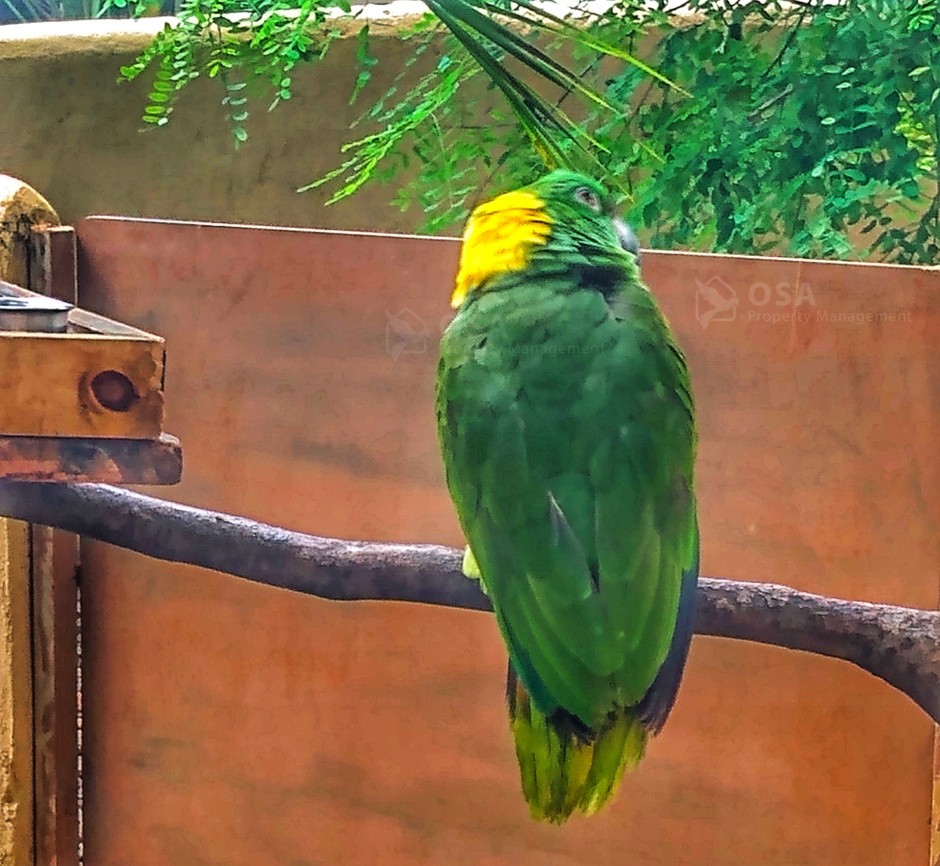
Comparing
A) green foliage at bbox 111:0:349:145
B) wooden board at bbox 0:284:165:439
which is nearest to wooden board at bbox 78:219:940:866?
green foliage at bbox 111:0:349:145

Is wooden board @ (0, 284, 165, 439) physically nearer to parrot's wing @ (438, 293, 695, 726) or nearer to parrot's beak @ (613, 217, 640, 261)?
parrot's wing @ (438, 293, 695, 726)

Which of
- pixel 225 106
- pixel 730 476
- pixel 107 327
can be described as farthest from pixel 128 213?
pixel 730 476

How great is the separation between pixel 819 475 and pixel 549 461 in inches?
9.7

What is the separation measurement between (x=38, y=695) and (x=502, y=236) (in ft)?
2.02

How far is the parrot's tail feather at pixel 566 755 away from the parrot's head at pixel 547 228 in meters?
0.31

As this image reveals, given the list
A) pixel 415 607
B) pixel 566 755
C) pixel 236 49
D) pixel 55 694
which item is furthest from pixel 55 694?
pixel 236 49

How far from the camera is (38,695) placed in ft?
3.26

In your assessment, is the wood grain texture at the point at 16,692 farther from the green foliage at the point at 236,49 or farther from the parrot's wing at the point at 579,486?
the parrot's wing at the point at 579,486

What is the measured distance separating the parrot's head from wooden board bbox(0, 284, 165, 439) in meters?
0.24

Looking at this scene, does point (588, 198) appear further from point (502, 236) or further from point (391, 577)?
point (391, 577)

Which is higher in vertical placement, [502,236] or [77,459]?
[502,236]

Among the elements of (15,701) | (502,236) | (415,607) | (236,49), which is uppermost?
(236,49)

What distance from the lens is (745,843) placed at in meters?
0.89

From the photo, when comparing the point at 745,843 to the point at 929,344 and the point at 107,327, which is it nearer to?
the point at 929,344
